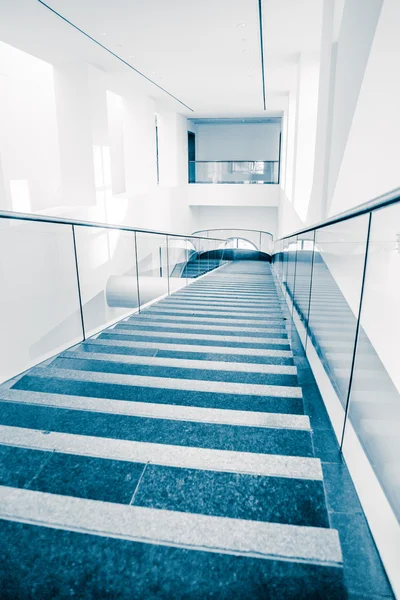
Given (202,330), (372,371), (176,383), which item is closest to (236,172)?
(202,330)

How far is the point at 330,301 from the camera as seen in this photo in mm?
2492

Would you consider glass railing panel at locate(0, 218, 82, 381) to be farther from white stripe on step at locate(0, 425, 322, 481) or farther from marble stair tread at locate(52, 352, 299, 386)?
white stripe on step at locate(0, 425, 322, 481)

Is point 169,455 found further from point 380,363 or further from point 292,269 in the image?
point 292,269

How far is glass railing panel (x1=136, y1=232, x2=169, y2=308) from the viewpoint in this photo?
833cm

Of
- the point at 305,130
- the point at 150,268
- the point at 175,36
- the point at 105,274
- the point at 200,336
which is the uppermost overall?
the point at 175,36

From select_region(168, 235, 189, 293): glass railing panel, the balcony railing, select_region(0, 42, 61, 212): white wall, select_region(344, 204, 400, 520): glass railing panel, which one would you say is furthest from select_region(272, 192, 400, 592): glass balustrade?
the balcony railing

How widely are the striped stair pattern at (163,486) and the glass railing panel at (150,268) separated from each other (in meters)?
5.61

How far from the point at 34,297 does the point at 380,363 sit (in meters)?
3.27

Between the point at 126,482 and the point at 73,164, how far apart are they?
779cm

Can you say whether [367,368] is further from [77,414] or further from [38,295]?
[38,295]

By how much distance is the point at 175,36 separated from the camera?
6.40 meters

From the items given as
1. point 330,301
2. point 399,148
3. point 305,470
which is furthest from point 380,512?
point 399,148

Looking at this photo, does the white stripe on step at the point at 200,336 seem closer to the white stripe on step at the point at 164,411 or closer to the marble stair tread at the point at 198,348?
the marble stair tread at the point at 198,348

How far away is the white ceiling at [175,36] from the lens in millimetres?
5324
